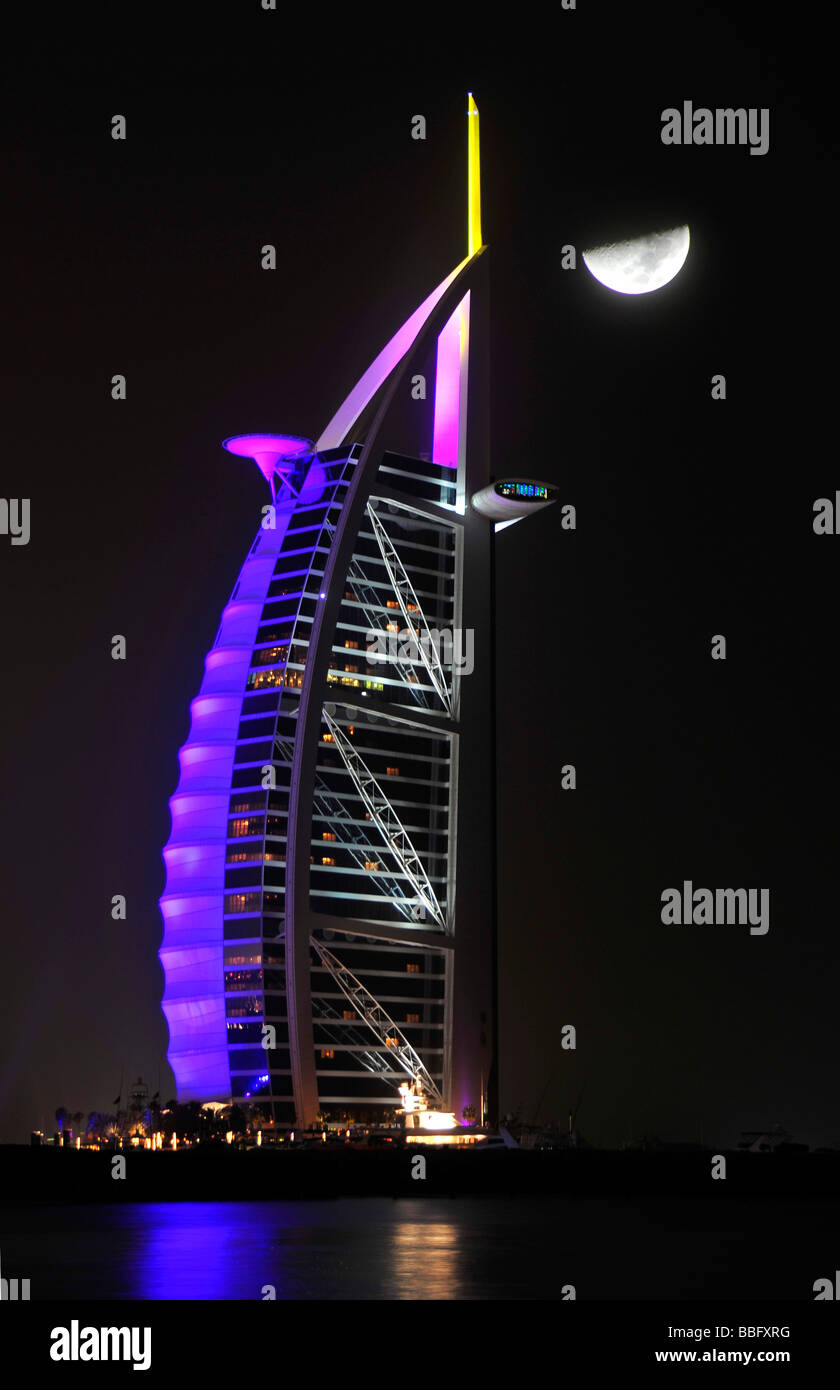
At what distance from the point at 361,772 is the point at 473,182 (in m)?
54.1

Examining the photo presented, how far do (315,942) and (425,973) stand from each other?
11870 mm

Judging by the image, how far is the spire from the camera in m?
152

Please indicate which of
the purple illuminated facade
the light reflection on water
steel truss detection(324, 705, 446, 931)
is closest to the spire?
the purple illuminated facade

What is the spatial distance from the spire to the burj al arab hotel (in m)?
5.95

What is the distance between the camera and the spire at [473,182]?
15250 cm

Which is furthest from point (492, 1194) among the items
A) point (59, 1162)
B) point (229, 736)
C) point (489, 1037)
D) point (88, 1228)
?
point (88, 1228)

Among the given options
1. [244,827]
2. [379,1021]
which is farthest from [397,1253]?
[244,827]

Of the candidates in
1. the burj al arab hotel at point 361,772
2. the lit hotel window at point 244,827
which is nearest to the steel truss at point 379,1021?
the burj al arab hotel at point 361,772

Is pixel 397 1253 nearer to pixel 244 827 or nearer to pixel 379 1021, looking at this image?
pixel 379 1021

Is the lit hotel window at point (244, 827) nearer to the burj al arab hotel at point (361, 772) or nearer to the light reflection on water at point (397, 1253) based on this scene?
the burj al arab hotel at point (361, 772)

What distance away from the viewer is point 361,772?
140 m

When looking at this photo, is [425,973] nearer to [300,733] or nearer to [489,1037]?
[489,1037]

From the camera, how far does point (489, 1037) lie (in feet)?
461

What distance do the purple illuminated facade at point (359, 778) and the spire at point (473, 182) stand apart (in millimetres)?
5155
